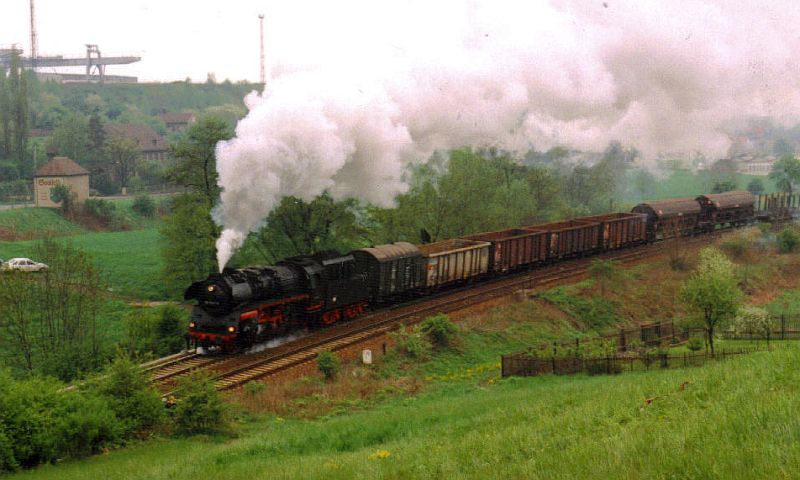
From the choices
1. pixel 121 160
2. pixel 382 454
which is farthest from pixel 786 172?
pixel 121 160

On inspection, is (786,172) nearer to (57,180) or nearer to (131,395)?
(57,180)

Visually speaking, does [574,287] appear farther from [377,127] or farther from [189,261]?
[189,261]

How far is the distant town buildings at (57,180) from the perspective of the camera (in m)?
72.9

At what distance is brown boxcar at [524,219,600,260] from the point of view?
44.2 m

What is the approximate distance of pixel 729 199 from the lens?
58500mm

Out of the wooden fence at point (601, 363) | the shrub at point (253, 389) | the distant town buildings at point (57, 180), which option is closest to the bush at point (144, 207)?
the distant town buildings at point (57, 180)

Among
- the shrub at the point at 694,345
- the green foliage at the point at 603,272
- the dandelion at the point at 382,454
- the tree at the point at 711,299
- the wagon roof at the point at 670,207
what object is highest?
the wagon roof at the point at 670,207

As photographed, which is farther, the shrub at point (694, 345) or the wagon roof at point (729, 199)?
the wagon roof at point (729, 199)

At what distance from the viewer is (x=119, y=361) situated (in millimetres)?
18422

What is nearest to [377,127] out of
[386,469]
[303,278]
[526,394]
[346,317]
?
[303,278]

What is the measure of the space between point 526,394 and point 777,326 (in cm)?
1577

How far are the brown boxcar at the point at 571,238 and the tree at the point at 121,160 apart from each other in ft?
204

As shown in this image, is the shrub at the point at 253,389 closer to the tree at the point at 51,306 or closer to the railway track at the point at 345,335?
the railway track at the point at 345,335

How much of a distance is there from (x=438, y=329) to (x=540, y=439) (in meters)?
16.4
